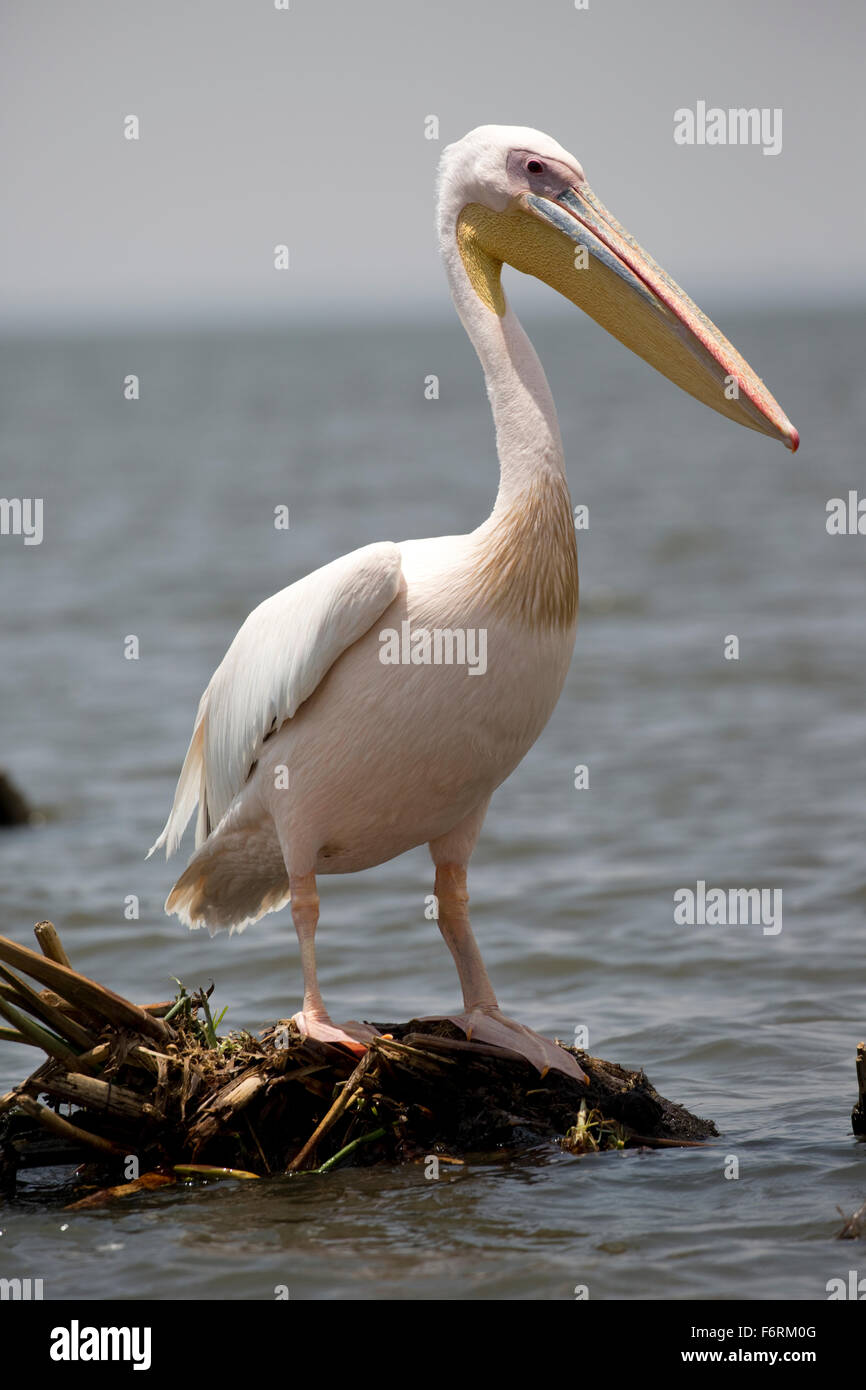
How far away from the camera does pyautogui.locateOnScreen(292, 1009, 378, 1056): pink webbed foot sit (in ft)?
14.2

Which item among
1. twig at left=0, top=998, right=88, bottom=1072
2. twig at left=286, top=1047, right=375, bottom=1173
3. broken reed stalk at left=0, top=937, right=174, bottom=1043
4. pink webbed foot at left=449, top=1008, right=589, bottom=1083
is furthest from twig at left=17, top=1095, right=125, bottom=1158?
pink webbed foot at left=449, top=1008, right=589, bottom=1083

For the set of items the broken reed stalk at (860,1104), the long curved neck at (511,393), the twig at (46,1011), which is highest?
the long curved neck at (511,393)

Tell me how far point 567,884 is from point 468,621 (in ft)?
13.8

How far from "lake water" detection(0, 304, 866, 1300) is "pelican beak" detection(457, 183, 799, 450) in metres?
2.00

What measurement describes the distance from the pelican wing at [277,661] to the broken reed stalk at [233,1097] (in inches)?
28.6

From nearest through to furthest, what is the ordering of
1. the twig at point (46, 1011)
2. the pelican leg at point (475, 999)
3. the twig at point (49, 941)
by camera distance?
1. the twig at point (46, 1011)
2. the twig at point (49, 941)
3. the pelican leg at point (475, 999)

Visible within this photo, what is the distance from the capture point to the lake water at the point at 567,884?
4.05 metres

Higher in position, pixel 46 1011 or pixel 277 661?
pixel 277 661

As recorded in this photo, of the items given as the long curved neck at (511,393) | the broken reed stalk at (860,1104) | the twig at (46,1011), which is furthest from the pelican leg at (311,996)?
the broken reed stalk at (860,1104)

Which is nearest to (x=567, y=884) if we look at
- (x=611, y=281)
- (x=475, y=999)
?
(x=475, y=999)

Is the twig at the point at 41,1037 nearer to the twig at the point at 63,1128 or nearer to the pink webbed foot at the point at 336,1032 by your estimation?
the twig at the point at 63,1128

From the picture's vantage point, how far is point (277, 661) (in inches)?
180

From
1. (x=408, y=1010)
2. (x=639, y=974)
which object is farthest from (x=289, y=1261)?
(x=639, y=974)

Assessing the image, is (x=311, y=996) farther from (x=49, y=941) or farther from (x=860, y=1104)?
(x=860, y=1104)
